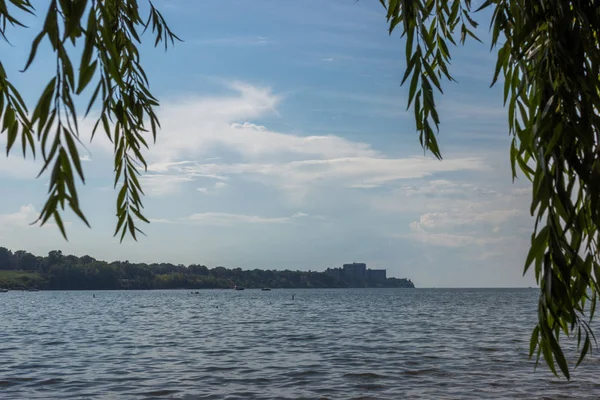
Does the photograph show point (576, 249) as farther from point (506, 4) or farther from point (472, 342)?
point (472, 342)

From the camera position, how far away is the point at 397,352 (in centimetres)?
2170

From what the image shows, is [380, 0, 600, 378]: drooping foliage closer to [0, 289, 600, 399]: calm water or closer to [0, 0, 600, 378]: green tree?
[0, 0, 600, 378]: green tree

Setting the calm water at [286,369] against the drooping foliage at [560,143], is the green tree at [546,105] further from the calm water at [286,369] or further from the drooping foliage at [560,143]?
the calm water at [286,369]

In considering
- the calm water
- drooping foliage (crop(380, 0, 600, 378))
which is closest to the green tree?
drooping foliage (crop(380, 0, 600, 378))

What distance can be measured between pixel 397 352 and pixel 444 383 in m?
6.67

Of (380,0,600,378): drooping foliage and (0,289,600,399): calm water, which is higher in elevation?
(380,0,600,378): drooping foliage

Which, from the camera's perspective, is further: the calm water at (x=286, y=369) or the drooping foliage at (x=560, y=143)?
the calm water at (x=286, y=369)

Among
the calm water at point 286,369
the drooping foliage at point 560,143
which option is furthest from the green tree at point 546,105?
the calm water at point 286,369

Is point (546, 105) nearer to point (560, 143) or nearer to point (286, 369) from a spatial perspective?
point (560, 143)

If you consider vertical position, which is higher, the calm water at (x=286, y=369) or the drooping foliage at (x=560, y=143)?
the drooping foliage at (x=560, y=143)

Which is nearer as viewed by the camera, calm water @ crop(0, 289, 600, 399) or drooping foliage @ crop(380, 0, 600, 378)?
drooping foliage @ crop(380, 0, 600, 378)

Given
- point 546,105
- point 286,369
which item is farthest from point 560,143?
point 286,369

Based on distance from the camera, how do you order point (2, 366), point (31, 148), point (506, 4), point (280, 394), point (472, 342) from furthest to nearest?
point (472, 342)
point (2, 366)
point (280, 394)
point (506, 4)
point (31, 148)

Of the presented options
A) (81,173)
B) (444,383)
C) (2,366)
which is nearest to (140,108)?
(81,173)
